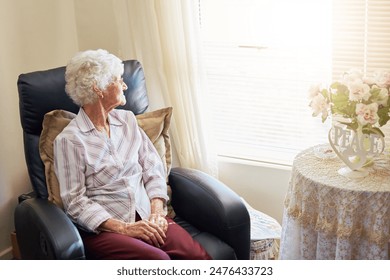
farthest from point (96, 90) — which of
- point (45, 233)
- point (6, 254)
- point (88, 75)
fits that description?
point (6, 254)

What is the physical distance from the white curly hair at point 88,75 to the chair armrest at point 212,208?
494mm

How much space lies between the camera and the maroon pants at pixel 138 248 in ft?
7.47

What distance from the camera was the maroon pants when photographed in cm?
228

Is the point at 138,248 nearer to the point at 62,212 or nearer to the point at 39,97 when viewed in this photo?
the point at 62,212

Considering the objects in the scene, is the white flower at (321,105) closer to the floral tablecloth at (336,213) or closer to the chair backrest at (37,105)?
the floral tablecloth at (336,213)

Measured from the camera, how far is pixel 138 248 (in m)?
2.28

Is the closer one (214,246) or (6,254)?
(214,246)

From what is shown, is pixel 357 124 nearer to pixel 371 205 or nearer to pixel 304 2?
pixel 371 205

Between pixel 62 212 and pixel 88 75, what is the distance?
0.53 metres

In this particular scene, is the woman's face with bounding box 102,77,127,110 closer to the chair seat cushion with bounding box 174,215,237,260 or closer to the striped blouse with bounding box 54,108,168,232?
the striped blouse with bounding box 54,108,168,232

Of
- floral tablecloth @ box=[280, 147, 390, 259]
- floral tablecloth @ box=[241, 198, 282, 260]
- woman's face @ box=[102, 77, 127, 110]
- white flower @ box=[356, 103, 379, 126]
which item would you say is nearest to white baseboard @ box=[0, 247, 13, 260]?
woman's face @ box=[102, 77, 127, 110]

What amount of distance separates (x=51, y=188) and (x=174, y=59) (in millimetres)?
923
